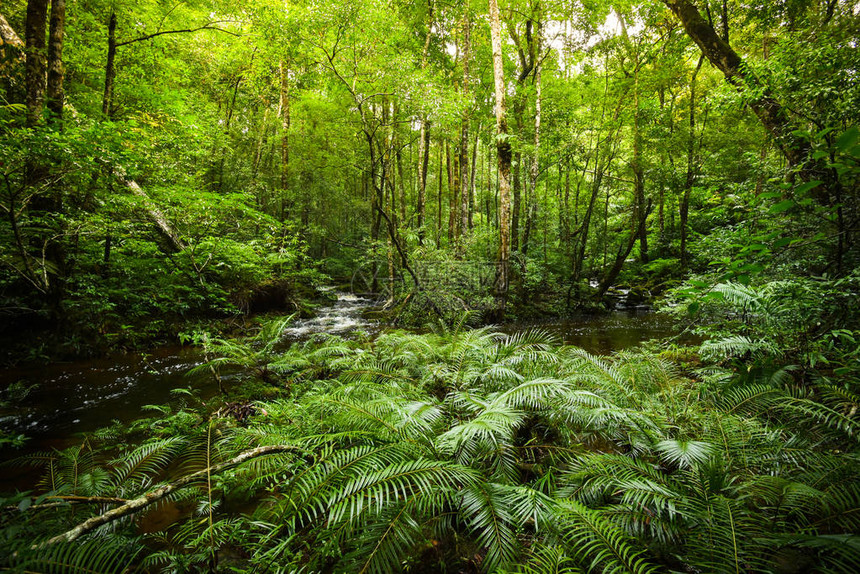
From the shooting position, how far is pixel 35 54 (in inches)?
196

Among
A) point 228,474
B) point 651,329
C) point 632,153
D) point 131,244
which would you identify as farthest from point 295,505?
point 632,153

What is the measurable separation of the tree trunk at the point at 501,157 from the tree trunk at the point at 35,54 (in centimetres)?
898

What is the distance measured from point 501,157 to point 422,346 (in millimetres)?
6957

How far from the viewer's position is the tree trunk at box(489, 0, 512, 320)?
866 centimetres

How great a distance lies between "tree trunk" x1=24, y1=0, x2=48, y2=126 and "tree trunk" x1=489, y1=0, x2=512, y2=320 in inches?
354

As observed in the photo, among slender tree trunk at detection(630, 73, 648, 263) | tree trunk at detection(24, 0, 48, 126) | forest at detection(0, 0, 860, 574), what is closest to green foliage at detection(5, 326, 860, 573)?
forest at detection(0, 0, 860, 574)

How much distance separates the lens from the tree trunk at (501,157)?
8.66 metres

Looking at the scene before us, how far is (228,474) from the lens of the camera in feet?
7.04

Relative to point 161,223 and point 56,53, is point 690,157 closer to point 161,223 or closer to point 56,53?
point 161,223

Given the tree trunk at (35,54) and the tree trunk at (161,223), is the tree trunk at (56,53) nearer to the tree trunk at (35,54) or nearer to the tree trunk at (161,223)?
the tree trunk at (35,54)

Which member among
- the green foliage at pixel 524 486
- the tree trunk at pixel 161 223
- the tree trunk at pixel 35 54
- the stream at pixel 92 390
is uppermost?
the tree trunk at pixel 35 54

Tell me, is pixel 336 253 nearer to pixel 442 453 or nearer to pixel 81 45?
pixel 81 45

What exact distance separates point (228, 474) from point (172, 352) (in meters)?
6.39

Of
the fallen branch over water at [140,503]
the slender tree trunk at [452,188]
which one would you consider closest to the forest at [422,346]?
the fallen branch over water at [140,503]
